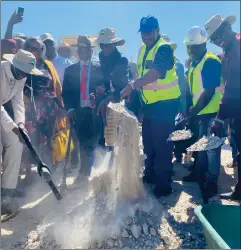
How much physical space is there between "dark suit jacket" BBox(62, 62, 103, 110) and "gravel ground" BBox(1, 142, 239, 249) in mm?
1438

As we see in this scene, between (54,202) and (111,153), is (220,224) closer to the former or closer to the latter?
(111,153)

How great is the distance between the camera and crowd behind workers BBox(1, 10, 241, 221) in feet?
13.9

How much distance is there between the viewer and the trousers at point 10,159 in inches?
166

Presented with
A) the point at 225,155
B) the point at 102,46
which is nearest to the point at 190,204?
the point at 102,46

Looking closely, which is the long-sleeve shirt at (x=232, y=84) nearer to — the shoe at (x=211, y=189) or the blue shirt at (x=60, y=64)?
the shoe at (x=211, y=189)

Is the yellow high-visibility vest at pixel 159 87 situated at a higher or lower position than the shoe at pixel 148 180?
higher

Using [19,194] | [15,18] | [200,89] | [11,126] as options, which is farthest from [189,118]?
[15,18]

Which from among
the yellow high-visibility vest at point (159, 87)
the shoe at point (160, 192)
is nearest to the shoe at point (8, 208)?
the shoe at point (160, 192)

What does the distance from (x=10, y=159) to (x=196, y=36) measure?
2.90 metres

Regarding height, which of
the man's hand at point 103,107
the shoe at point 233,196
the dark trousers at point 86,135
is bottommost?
the shoe at point 233,196

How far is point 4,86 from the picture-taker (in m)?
4.21

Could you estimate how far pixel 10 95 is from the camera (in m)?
4.31

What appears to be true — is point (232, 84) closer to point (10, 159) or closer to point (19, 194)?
point (10, 159)

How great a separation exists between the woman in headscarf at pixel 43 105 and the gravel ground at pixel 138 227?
100 centimetres
